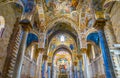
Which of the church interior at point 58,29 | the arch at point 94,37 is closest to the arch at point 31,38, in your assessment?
the church interior at point 58,29

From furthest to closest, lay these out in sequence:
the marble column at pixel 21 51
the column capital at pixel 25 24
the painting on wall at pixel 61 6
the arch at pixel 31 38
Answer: the arch at pixel 31 38 < the painting on wall at pixel 61 6 < the column capital at pixel 25 24 < the marble column at pixel 21 51

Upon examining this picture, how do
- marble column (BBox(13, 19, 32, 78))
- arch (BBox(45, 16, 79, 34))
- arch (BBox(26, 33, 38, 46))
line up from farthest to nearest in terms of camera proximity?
1. arch (BBox(45, 16, 79, 34))
2. arch (BBox(26, 33, 38, 46))
3. marble column (BBox(13, 19, 32, 78))

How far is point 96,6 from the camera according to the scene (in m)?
6.55

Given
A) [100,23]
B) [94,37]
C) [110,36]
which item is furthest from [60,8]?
[100,23]

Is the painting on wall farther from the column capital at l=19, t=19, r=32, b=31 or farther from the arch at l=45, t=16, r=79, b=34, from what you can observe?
the column capital at l=19, t=19, r=32, b=31

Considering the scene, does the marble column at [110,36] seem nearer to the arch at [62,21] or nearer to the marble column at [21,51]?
the arch at [62,21]

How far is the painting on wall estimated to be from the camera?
38.6ft

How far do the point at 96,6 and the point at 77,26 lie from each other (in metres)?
6.29

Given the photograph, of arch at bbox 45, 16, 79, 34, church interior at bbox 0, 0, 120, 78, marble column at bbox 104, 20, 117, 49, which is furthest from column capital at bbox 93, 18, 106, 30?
arch at bbox 45, 16, 79, 34

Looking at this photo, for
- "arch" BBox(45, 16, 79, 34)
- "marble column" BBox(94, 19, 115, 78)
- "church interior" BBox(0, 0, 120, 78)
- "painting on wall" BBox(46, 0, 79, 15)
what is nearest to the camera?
"marble column" BBox(94, 19, 115, 78)

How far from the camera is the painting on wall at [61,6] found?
464 inches

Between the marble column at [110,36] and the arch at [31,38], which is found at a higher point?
the arch at [31,38]

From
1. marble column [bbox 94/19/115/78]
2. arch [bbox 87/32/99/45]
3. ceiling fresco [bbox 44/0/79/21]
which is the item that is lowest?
marble column [bbox 94/19/115/78]

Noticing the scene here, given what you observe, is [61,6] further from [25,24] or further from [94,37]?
[25,24]
